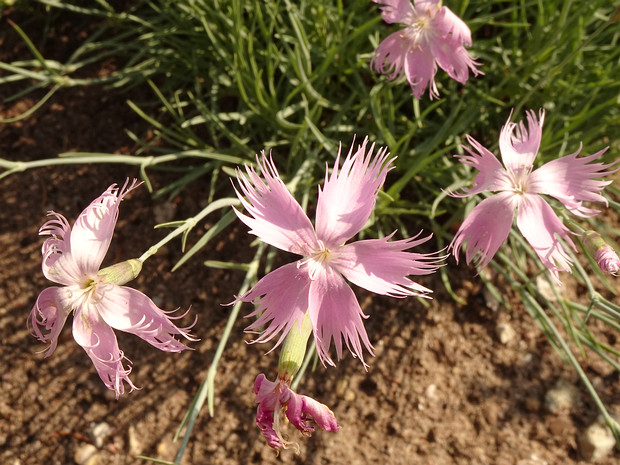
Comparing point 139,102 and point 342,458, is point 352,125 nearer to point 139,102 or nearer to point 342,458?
point 139,102

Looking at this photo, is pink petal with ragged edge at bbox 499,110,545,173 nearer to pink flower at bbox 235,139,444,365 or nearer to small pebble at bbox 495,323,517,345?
pink flower at bbox 235,139,444,365

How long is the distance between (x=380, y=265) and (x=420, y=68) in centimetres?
56

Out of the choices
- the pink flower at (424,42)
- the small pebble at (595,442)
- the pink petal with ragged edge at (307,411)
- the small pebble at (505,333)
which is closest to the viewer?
the pink petal with ragged edge at (307,411)

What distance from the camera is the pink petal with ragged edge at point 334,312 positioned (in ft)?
2.94

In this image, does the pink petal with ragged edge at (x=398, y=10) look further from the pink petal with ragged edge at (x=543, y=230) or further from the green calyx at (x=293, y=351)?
the green calyx at (x=293, y=351)

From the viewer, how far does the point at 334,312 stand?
928 millimetres

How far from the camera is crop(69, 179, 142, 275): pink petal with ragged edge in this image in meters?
0.92

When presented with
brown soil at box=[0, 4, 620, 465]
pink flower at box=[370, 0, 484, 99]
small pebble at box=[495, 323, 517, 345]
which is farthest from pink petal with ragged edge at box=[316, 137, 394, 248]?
small pebble at box=[495, 323, 517, 345]

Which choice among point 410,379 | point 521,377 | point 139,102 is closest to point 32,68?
point 139,102

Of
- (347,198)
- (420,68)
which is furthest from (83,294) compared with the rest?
(420,68)

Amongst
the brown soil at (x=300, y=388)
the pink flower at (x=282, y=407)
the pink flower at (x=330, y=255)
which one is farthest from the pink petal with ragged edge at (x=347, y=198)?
the brown soil at (x=300, y=388)

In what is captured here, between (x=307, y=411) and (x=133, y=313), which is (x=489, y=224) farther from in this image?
(x=133, y=313)

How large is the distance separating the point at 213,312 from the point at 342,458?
1.90 ft

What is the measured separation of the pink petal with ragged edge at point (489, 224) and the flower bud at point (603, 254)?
0.16m
